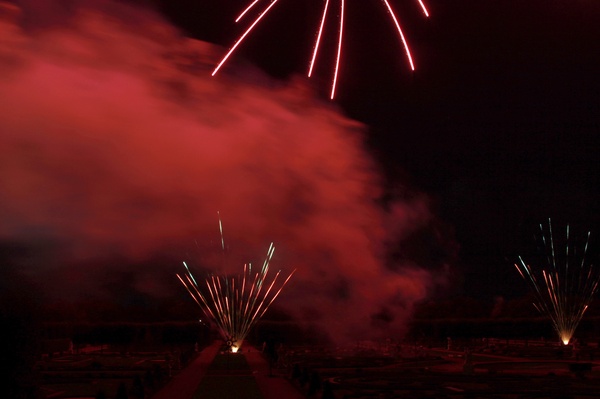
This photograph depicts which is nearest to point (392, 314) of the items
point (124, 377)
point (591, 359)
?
point (591, 359)

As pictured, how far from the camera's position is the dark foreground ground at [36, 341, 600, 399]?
75.1 ft

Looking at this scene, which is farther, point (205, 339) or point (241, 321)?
point (205, 339)

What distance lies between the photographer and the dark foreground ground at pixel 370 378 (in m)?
22.9

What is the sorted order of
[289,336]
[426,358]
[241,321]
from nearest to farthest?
[426,358]
[241,321]
[289,336]

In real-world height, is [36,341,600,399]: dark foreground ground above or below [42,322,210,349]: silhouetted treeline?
below

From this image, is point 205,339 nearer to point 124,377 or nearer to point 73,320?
point 73,320

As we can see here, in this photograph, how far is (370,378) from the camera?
28.2m

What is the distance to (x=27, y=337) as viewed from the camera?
1094cm

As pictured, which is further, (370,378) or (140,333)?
(140,333)

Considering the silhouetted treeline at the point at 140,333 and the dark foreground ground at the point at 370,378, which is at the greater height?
the silhouetted treeline at the point at 140,333

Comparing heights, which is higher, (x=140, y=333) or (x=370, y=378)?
(x=140, y=333)

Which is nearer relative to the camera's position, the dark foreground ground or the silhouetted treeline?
the dark foreground ground

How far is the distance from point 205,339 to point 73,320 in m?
9.18

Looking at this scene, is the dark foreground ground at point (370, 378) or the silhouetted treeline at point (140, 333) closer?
the dark foreground ground at point (370, 378)
